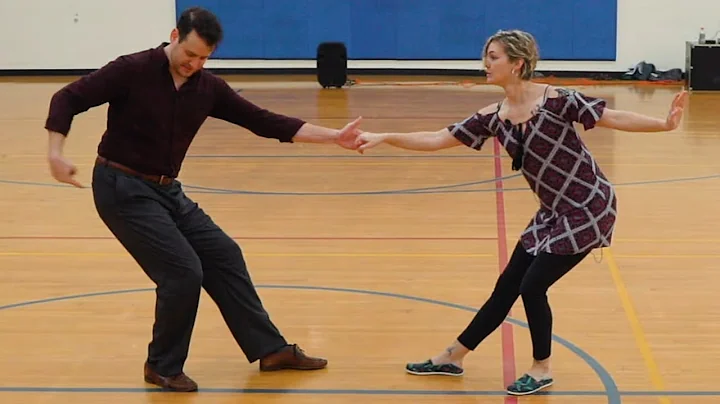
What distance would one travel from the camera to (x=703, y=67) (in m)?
17.1

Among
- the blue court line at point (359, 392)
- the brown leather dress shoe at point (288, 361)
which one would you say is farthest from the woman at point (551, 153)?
the brown leather dress shoe at point (288, 361)

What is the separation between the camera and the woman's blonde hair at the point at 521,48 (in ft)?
15.5

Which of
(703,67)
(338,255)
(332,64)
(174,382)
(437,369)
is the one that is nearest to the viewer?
(174,382)

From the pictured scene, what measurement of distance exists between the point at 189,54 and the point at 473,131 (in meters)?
1.33

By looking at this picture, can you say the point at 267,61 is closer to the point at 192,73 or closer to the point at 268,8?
the point at 268,8

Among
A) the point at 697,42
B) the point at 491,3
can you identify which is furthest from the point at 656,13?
the point at 491,3

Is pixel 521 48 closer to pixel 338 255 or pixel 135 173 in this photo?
pixel 135 173

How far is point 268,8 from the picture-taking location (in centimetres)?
1947

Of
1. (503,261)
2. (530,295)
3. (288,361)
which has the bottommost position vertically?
(503,261)

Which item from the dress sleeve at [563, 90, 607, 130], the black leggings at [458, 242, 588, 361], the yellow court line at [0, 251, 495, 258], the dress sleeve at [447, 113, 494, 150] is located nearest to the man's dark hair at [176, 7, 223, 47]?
the dress sleeve at [447, 113, 494, 150]

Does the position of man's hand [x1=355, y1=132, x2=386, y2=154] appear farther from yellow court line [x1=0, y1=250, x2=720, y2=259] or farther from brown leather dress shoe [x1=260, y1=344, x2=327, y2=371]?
yellow court line [x1=0, y1=250, x2=720, y2=259]

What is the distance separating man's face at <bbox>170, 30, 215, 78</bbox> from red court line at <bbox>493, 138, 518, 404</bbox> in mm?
2063

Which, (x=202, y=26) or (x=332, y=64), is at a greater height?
(x=202, y=26)

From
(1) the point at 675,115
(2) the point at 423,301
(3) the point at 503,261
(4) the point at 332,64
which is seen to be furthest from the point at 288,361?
(4) the point at 332,64
